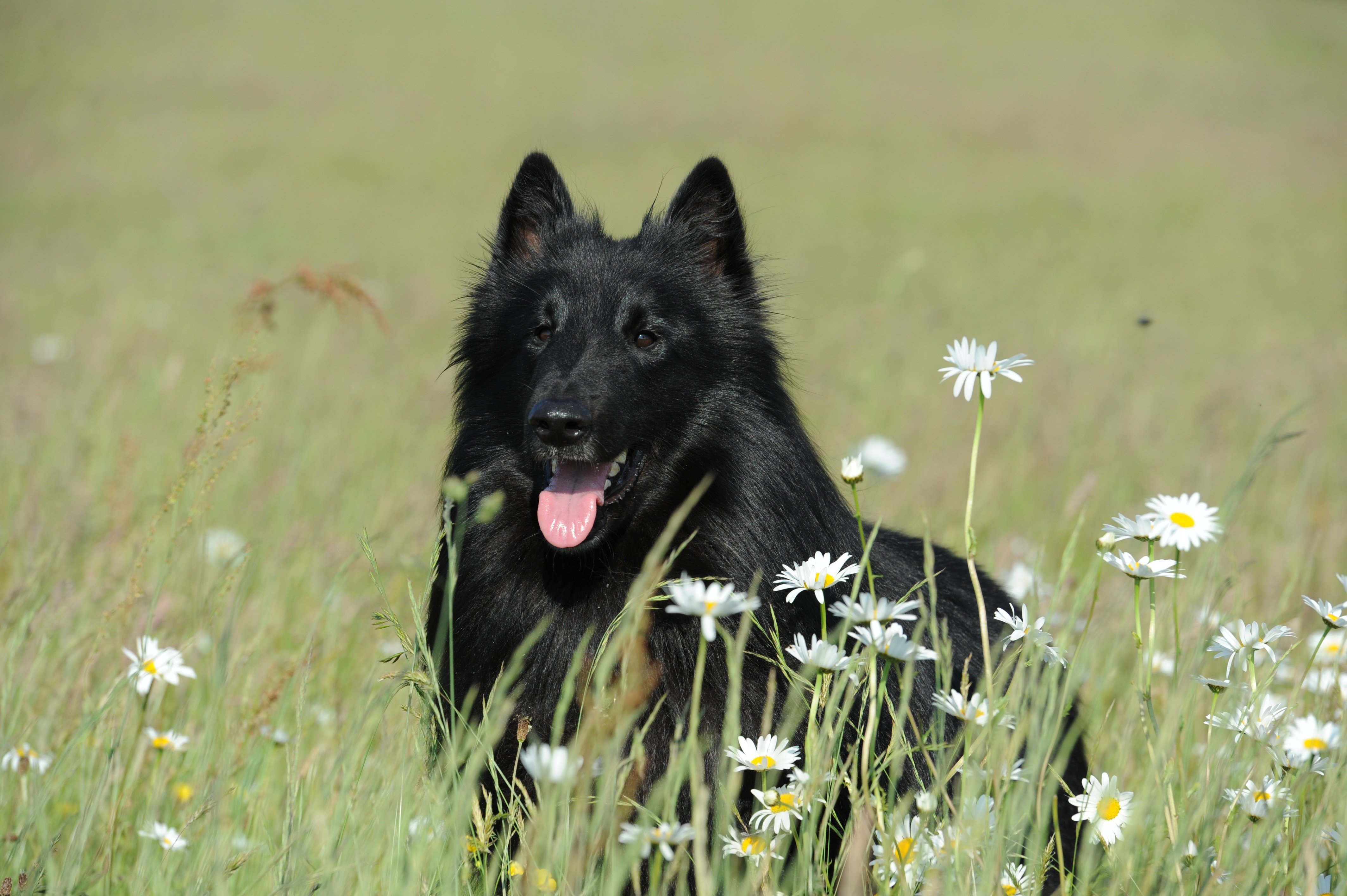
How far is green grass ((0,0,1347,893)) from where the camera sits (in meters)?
2.47

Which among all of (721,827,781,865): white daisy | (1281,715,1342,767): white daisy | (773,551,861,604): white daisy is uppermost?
(773,551,861,604): white daisy

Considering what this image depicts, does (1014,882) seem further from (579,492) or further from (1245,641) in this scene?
(579,492)

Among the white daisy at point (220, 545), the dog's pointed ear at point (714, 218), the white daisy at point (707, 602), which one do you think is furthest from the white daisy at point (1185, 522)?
the white daisy at point (220, 545)

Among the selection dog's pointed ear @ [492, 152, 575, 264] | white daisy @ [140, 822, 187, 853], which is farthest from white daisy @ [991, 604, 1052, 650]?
dog's pointed ear @ [492, 152, 575, 264]

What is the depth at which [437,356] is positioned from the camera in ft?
28.4

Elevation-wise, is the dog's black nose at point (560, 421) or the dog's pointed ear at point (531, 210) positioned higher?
the dog's pointed ear at point (531, 210)

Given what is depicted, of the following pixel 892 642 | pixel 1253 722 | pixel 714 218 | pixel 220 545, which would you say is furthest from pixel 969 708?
pixel 220 545

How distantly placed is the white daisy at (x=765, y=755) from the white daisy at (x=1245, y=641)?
3.03 feet

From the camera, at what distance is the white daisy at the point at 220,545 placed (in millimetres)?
3709

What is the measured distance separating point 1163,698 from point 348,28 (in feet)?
123

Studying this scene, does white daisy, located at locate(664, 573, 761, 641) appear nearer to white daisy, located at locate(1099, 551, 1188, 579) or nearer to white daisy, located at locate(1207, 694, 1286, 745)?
white daisy, located at locate(1099, 551, 1188, 579)

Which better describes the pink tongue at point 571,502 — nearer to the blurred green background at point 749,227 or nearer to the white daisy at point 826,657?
the blurred green background at point 749,227

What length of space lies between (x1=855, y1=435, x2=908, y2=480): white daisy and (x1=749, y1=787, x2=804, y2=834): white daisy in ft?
7.38

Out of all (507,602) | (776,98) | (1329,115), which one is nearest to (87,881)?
(507,602)
